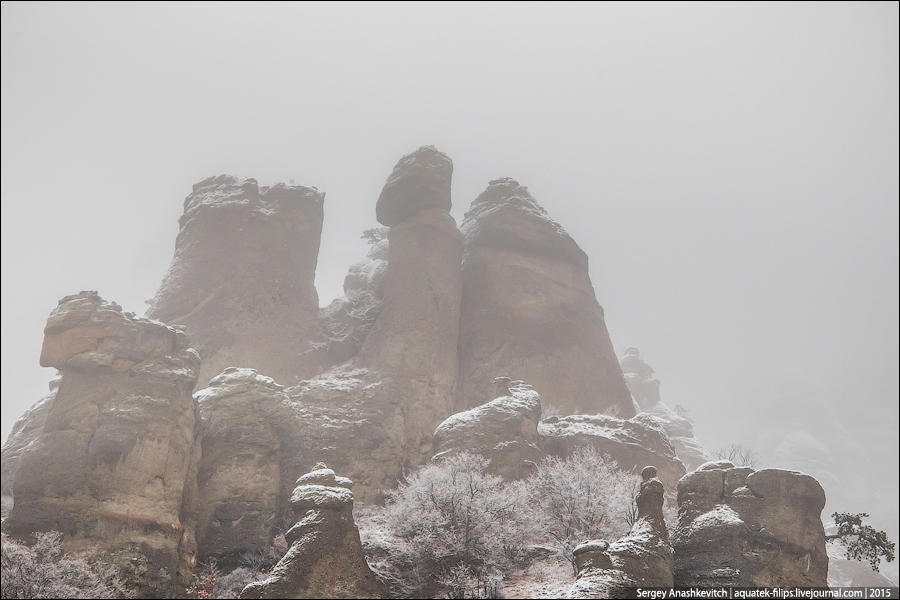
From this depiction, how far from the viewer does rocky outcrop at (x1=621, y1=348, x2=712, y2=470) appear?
56781 mm

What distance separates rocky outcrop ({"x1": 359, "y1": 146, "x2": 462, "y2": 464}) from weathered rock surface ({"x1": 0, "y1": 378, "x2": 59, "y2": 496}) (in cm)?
2102

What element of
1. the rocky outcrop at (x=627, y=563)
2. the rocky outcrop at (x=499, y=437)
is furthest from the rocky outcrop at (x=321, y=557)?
the rocky outcrop at (x=499, y=437)

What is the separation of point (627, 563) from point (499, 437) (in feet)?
43.4

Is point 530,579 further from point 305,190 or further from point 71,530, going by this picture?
point 305,190

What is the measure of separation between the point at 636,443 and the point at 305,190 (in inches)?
1412

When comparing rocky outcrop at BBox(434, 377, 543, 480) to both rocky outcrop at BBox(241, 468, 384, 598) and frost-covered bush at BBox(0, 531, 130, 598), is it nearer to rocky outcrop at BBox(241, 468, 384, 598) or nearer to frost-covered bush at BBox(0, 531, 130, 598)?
rocky outcrop at BBox(241, 468, 384, 598)

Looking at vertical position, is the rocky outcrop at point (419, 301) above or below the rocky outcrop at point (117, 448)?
above

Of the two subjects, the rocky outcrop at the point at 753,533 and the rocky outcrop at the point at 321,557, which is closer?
the rocky outcrop at the point at 321,557

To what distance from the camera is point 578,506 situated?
979 inches

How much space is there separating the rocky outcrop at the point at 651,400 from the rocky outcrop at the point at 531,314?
1500cm

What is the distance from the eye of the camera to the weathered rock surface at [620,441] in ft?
108

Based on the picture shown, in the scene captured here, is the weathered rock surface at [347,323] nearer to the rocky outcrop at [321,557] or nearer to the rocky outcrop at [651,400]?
the rocky outcrop at [321,557]

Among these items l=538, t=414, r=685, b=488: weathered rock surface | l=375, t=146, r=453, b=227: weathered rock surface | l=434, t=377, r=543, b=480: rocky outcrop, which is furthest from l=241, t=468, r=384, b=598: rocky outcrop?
l=375, t=146, r=453, b=227: weathered rock surface

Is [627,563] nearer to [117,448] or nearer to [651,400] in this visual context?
[117,448]
